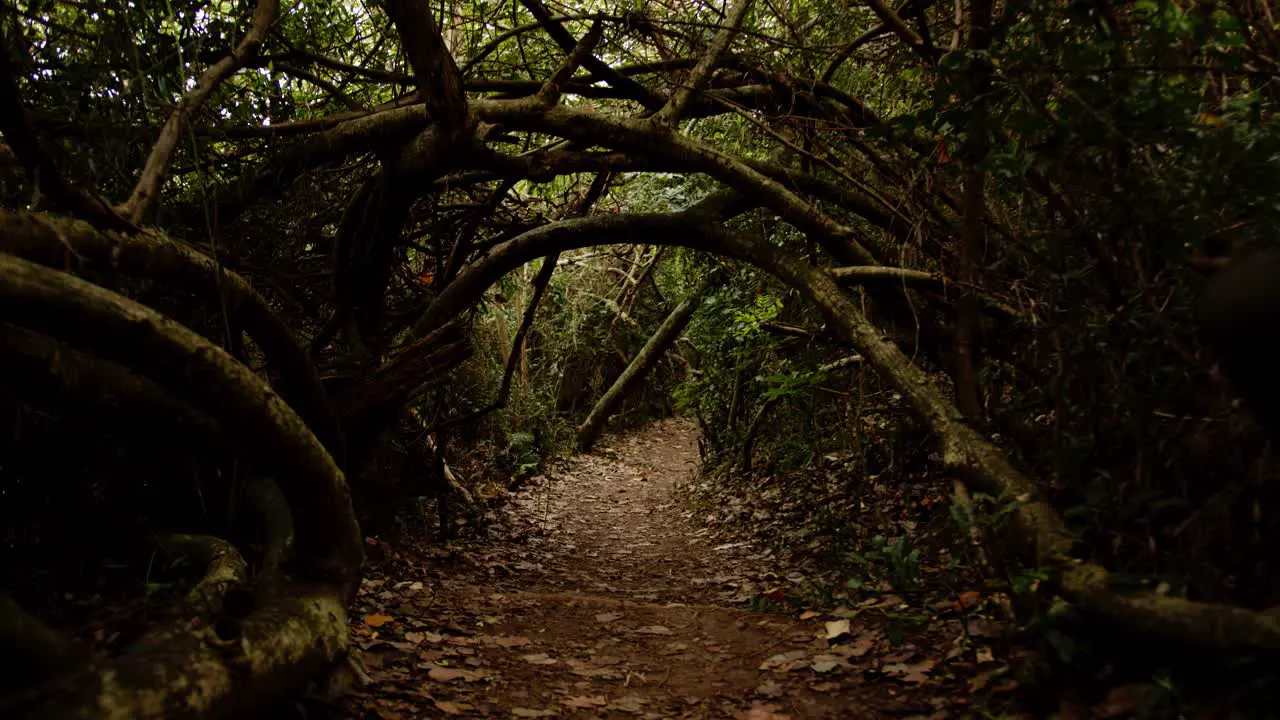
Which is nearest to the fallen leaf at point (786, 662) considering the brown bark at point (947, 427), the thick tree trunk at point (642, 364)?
the brown bark at point (947, 427)

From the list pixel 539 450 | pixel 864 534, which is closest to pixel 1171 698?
pixel 864 534

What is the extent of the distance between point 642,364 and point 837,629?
8.55 m

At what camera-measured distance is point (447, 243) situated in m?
6.62

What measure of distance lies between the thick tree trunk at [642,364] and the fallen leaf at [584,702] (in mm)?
6478

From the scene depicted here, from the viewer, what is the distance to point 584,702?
332 centimetres

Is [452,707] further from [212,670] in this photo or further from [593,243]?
[593,243]

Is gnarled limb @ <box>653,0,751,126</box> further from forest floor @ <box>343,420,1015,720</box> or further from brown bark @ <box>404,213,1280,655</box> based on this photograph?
forest floor @ <box>343,420,1015,720</box>

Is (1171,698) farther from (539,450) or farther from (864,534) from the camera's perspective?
(539,450)

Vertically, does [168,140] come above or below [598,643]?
above

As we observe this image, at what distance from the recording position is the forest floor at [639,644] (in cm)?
311

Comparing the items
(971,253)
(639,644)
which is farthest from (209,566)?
(971,253)

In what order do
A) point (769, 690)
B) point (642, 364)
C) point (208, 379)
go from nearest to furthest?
point (208, 379) → point (769, 690) → point (642, 364)

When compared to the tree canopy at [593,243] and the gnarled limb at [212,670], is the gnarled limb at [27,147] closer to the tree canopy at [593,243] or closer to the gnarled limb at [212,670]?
the tree canopy at [593,243]

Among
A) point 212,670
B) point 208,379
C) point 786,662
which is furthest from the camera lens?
point 786,662
